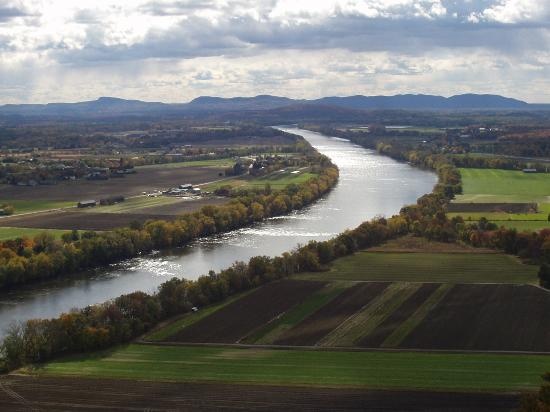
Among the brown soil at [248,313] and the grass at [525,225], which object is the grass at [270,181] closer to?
the grass at [525,225]

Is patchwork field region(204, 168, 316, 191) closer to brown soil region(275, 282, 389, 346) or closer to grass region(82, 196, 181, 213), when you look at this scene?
grass region(82, 196, 181, 213)

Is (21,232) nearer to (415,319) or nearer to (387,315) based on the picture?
(387,315)

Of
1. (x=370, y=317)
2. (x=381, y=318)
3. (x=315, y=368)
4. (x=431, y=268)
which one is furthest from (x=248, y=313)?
(x=431, y=268)

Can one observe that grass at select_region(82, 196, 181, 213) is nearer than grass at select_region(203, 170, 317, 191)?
Yes

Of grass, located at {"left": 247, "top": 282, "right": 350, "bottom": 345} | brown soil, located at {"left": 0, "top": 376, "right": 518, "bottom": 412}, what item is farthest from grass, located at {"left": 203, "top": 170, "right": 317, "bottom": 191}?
brown soil, located at {"left": 0, "top": 376, "right": 518, "bottom": 412}

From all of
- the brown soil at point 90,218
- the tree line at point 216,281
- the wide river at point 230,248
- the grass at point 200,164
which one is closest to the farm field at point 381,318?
the tree line at point 216,281
